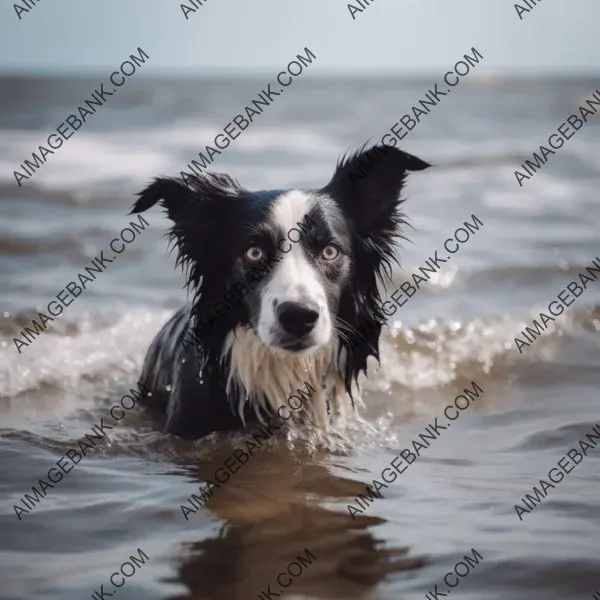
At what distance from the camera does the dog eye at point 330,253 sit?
4938 millimetres

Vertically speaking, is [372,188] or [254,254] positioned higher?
[372,188]

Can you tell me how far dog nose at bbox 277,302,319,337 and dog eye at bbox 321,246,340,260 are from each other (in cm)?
40

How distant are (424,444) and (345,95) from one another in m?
36.0

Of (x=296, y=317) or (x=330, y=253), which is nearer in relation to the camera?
(x=296, y=317)

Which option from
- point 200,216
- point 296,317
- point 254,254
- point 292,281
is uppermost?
point 200,216

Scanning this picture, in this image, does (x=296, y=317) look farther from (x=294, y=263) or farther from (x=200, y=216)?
(x=200, y=216)

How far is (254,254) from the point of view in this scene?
4.91m

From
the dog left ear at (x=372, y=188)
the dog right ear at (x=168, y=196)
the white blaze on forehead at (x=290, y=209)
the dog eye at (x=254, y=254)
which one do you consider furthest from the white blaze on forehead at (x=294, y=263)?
the dog right ear at (x=168, y=196)

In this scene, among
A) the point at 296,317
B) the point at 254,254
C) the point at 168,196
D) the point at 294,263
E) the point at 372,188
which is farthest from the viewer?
the point at 372,188

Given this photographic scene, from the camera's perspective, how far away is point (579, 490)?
485cm

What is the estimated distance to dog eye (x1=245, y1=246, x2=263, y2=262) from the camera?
4.89 m

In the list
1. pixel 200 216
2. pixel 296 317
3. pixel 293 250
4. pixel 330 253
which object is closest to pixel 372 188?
pixel 330 253

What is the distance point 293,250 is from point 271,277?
18 centimetres

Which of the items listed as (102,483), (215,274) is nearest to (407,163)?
(215,274)
